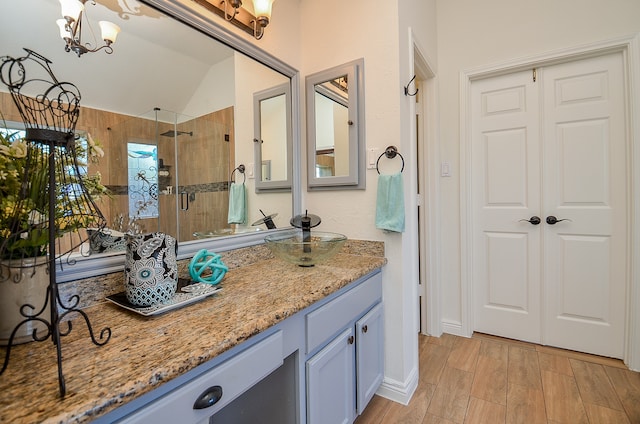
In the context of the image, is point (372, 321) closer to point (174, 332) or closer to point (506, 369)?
point (174, 332)

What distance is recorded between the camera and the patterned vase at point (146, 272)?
35.4 inches

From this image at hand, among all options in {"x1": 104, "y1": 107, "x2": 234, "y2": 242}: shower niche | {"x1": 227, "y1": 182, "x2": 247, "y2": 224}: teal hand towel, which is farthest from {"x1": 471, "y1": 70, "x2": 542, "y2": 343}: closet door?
{"x1": 104, "y1": 107, "x2": 234, "y2": 242}: shower niche

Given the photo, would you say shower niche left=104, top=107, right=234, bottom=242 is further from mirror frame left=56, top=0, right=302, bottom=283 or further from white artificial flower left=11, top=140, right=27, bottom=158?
white artificial flower left=11, top=140, right=27, bottom=158

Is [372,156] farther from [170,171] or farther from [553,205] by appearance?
[553,205]

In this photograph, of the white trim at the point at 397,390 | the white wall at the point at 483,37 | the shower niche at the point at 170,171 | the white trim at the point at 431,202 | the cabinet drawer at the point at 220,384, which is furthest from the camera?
the white trim at the point at 431,202

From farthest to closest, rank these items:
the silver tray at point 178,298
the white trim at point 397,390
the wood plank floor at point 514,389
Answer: the white trim at point 397,390 < the wood plank floor at point 514,389 < the silver tray at point 178,298

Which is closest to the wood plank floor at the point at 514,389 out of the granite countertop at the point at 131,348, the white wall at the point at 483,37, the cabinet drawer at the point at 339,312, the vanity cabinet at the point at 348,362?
the vanity cabinet at the point at 348,362

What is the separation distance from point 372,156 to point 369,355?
3.61ft

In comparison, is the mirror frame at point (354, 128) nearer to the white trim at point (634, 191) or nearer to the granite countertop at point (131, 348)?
the granite countertop at point (131, 348)

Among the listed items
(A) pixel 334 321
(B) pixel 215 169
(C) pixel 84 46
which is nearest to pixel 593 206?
(A) pixel 334 321

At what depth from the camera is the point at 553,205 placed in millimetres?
2129

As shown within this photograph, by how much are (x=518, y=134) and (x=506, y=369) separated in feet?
5.69

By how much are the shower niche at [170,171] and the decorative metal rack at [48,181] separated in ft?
0.51

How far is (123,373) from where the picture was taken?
1.89ft
